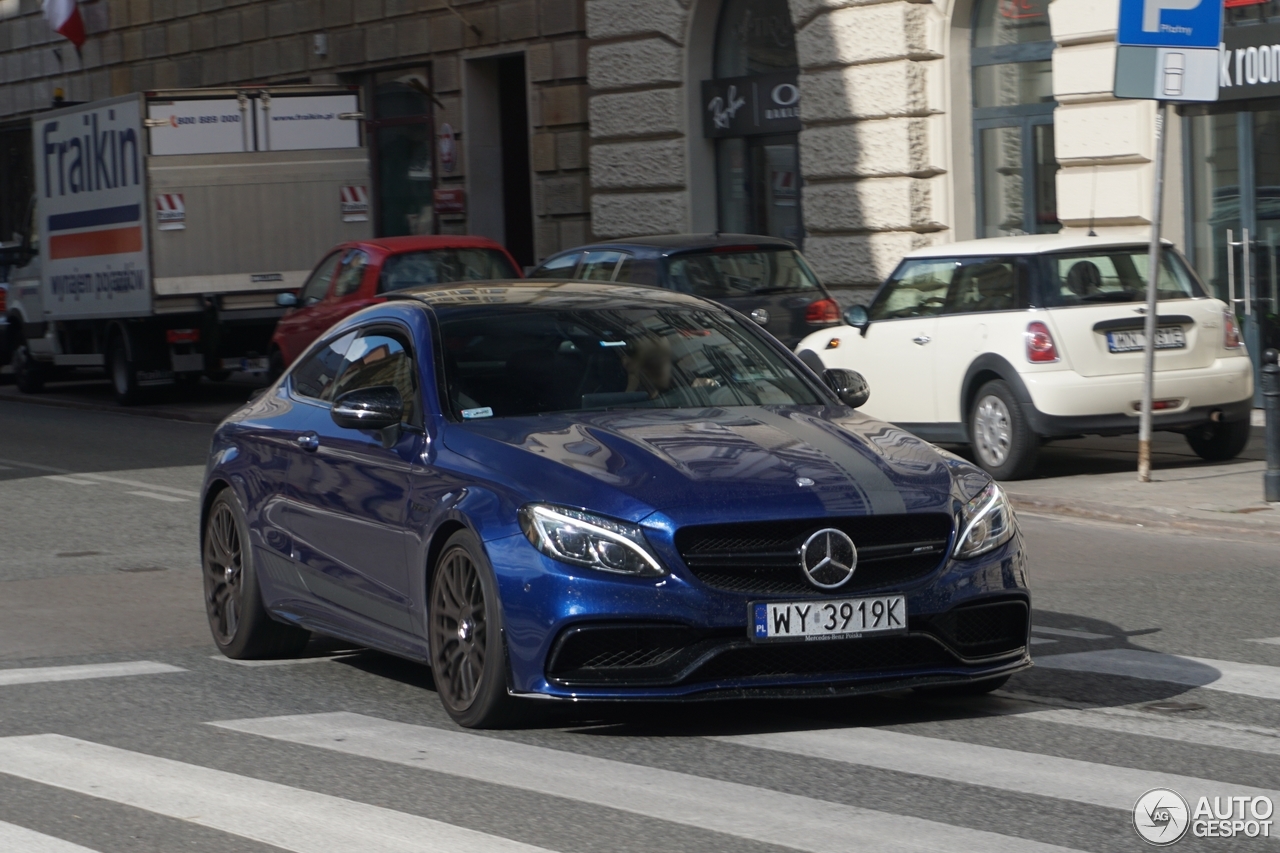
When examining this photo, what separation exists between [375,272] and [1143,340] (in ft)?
27.4

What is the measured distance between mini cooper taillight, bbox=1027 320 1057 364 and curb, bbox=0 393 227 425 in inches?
392

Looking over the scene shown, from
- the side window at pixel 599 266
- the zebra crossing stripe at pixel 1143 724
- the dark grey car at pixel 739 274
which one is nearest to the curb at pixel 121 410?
the side window at pixel 599 266

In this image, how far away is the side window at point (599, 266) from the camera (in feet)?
56.6

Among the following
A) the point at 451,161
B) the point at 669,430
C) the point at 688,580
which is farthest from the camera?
the point at 451,161

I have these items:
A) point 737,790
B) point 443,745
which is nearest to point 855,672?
point 737,790

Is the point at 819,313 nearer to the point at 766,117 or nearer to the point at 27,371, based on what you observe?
the point at 766,117

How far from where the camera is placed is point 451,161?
28.3 meters

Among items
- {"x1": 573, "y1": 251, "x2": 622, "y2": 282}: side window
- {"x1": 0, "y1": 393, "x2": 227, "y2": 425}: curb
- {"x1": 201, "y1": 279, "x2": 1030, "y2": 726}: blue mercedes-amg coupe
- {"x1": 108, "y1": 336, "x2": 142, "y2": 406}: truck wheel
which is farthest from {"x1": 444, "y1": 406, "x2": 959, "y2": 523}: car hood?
{"x1": 108, "y1": 336, "x2": 142, "y2": 406}: truck wheel

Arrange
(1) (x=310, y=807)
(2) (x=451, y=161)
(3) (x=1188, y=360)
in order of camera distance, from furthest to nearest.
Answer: (2) (x=451, y=161)
(3) (x=1188, y=360)
(1) (x=310, y=807)

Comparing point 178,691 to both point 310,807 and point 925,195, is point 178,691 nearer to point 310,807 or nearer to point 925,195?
point 310,807

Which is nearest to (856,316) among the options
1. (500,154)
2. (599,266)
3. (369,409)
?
(599,266)

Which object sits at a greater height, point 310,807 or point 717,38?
point 717,38

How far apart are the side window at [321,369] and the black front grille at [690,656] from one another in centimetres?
218

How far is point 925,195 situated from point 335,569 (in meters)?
14.4
